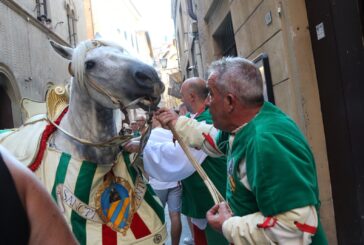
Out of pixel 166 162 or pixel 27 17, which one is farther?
pixel 27 17

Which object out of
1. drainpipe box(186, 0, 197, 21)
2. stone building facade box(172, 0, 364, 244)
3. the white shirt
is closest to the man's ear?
the white shirt

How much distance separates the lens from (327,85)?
165 inches

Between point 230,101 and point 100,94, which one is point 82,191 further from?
point 230,101

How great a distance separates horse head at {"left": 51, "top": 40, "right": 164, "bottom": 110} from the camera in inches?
95.5

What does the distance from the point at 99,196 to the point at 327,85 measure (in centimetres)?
258

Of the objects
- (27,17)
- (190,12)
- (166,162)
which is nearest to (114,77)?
(166,162)

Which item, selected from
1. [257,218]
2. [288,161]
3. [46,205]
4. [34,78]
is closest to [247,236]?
[257,218]

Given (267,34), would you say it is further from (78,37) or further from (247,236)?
(78,37)

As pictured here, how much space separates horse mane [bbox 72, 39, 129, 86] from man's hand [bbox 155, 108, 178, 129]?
41cm

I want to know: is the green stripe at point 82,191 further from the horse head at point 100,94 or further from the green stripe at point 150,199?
the green stripe at point 150,199

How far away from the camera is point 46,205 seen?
1140 millimetres

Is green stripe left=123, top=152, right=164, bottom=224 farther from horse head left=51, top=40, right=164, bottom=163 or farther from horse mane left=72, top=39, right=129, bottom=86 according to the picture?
horse mane left=72, top=39, right=129, bottom=86

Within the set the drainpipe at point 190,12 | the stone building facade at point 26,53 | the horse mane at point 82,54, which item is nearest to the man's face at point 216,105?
the horse mane at point 82,54

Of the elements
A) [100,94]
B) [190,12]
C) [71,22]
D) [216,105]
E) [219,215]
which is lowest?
[219,215]
